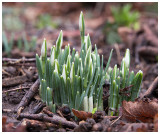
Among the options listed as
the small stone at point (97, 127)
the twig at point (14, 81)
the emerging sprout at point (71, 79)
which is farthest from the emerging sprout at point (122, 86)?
the twig at point (14, 81)

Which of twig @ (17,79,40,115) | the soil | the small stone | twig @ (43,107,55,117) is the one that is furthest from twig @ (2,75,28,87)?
the small stone

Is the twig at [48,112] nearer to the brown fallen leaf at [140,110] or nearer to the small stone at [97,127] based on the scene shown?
the small stone at [97,127]

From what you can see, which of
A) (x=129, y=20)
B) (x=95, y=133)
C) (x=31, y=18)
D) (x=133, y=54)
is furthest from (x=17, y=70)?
(x=31, y=18)

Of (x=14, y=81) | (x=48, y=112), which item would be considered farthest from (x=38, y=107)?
(x=14, y=81)

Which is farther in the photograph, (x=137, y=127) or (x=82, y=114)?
(x=82, y=114)

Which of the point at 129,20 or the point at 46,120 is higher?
the point at 129,20

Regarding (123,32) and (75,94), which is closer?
(75,94)

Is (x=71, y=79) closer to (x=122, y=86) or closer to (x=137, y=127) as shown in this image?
(x=122, y=86)

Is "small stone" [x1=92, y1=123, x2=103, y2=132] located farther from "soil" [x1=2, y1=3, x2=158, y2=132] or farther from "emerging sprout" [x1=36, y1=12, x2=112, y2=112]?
"emerging sprout" [x1=36, y1=12, x2=112, y2=112]

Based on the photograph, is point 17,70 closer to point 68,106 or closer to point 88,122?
point 68,106
